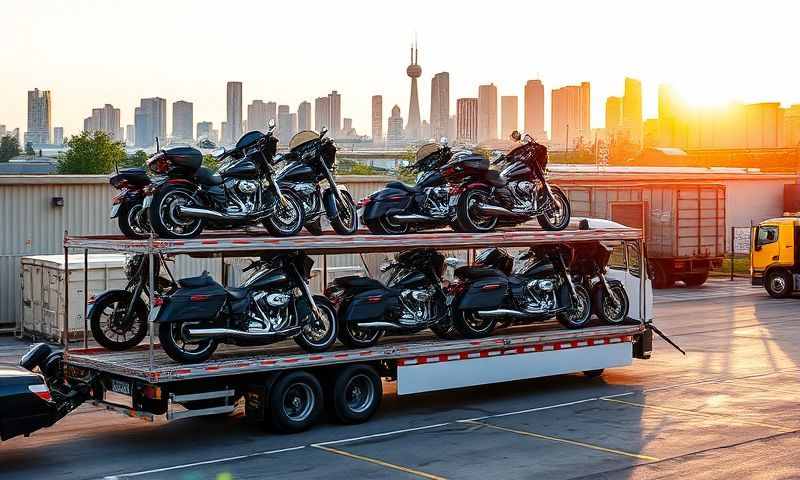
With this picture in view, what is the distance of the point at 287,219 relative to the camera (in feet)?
47.3

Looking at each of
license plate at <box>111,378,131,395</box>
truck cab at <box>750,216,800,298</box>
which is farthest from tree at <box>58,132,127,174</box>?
license plate at <box>111,378,131,395</box>

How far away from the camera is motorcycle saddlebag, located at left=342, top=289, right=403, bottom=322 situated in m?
14.4

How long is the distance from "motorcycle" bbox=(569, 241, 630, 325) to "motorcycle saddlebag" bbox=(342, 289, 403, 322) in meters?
3.65

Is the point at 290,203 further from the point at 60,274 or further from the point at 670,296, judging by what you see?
the point at 670,296

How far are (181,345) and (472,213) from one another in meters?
5.03

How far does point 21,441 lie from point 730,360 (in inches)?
485

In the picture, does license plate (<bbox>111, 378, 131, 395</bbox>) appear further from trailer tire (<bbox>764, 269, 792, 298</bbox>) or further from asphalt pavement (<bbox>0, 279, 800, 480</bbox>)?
trailer tire (<bbox>764, 269, 792, 298</bbox>)

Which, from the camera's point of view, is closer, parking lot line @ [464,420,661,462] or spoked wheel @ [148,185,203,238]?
parking lot line @ [464,420,661,462]

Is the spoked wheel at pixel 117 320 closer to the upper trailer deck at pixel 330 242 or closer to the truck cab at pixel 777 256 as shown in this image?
the upper trailer deck at pixel 330 242

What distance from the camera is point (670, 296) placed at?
34.3m

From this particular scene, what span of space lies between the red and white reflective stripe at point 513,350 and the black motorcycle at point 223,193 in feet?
7.40

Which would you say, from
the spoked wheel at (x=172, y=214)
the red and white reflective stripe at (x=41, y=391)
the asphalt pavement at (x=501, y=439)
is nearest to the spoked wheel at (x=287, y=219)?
the spoked wheel at (x=172, y=214)

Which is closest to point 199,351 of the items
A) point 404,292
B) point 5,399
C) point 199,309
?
point 199,309

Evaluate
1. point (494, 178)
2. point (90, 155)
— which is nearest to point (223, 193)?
point (494, 178)
